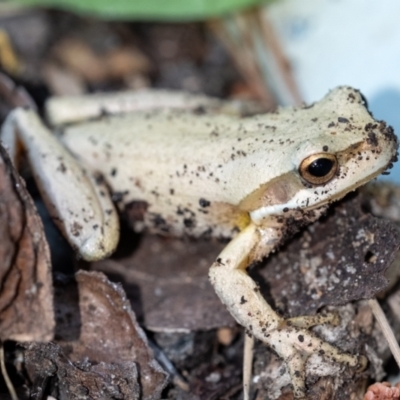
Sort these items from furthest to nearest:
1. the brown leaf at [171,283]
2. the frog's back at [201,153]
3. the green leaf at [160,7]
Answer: the green leaf at [160,7] < the brown leaf at [171,283] < the frog's back at [201,153]

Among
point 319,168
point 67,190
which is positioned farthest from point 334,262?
point 67,190

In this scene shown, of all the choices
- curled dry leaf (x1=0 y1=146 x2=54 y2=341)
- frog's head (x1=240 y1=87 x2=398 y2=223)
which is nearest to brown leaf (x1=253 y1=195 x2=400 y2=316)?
frog's head (x1=240 y1=87 x2=398 y2=223)

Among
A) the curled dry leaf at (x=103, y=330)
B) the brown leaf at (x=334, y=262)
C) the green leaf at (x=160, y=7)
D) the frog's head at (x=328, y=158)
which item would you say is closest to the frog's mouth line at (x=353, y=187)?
the frog's head at (x=328, y=158)

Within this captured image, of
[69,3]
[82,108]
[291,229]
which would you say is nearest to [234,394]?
[291,229]

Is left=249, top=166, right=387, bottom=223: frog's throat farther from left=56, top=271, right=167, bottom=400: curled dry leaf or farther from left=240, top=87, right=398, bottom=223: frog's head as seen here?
left=56, top=271, right=167, bottom=400: curled dry leaf

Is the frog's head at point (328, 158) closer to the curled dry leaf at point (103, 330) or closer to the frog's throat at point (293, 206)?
the frog's throat at point (293, 206)

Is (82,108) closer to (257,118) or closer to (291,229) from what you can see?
(257,118)
